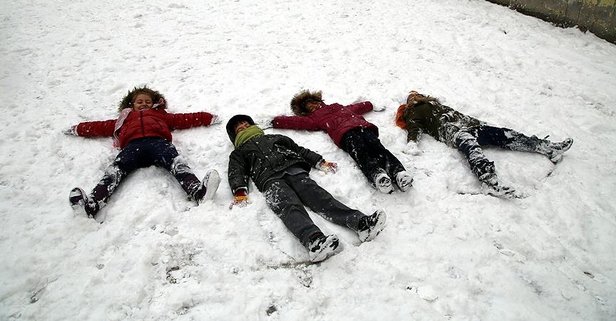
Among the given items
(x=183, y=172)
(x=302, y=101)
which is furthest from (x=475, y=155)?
(x=183, y=172)

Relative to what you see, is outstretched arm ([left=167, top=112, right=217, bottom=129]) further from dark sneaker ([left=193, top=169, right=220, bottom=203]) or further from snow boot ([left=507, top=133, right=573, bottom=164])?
snow boot ([left=507, top=133, right=573, bottom=164])

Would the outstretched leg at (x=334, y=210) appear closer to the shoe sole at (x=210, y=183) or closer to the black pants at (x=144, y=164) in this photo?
the shoe sole at (x=210, y=183)

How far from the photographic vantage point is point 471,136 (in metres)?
4.70

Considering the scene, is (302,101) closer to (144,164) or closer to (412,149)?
(412,149)

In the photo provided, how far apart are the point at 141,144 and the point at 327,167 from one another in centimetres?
242

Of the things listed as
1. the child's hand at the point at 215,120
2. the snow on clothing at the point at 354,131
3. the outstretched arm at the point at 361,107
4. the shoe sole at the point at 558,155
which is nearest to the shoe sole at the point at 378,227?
the snow on clothing at the point at 354,131

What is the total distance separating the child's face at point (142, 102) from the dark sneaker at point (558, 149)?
573 centimetres

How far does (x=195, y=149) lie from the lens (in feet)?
16.3

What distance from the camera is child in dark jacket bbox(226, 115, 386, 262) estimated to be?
3.40 m

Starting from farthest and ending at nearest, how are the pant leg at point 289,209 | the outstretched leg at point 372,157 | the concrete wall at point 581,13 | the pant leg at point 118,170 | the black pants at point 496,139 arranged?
the concrete wall at point 581,13
the black pants at point 496,139
the outstretched leg at point 372,157
the pant leg at point 118,170
the pant leg at point 289,209

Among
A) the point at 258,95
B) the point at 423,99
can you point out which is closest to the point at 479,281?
the point at 423,99

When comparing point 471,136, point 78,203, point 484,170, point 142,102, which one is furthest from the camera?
point 142,102

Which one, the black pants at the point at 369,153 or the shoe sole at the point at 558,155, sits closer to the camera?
the black pants at the point at 369,153

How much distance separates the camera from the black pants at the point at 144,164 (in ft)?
13.1
